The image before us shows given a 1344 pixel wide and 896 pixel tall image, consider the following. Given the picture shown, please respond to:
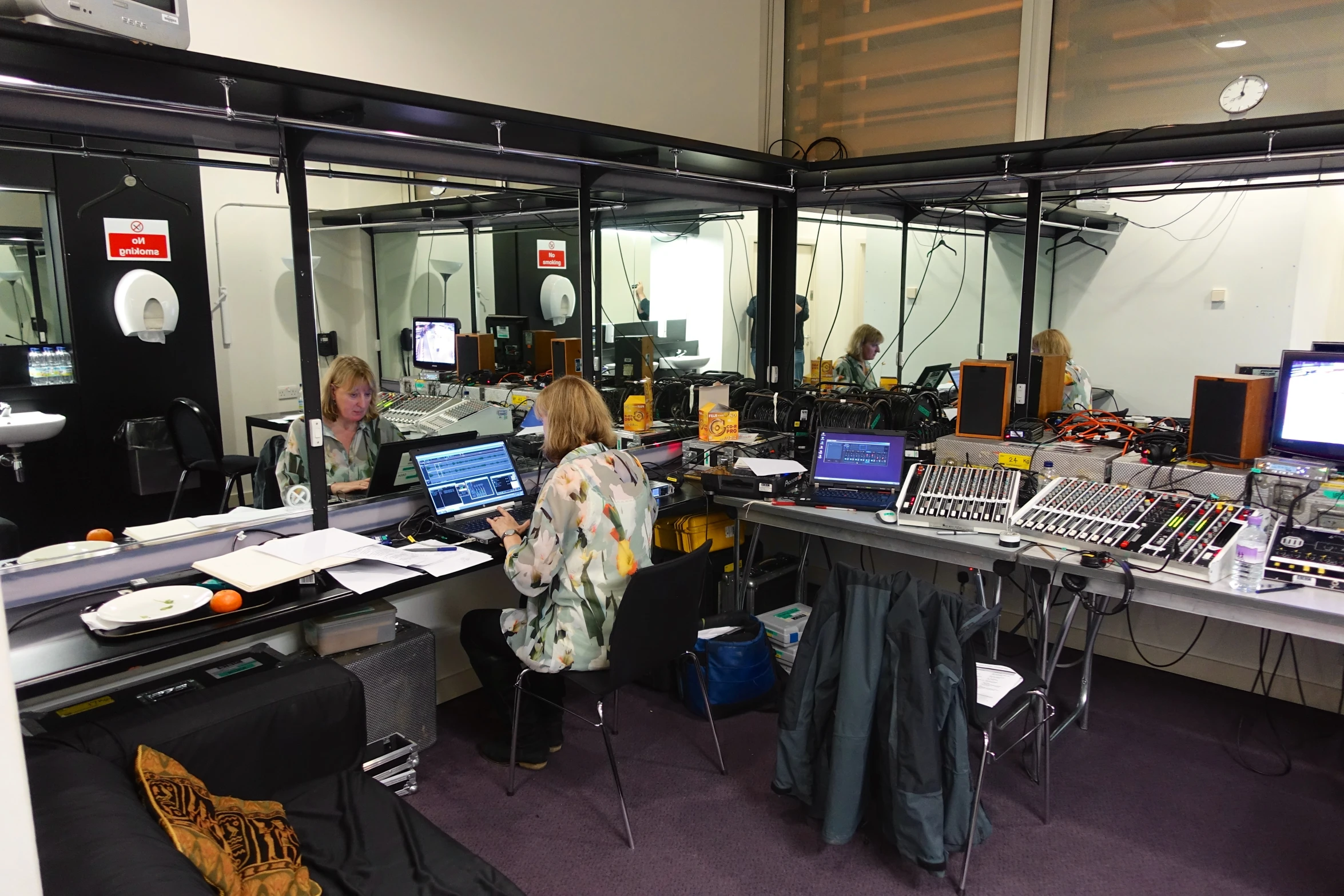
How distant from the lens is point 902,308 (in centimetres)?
629

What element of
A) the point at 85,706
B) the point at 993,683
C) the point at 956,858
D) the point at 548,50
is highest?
the point at 548,50

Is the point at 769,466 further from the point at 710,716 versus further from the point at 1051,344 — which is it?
the point at 1051,344

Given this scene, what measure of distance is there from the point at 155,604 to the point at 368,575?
1.75 feet

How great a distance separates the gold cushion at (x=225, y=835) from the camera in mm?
1477

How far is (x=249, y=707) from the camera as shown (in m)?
1.98

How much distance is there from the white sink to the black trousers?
65.9 inches

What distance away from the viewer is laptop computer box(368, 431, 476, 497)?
116 inches

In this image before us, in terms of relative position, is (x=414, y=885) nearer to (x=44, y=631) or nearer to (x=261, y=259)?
(x=44, y=631)

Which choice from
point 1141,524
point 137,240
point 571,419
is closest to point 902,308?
point 1141,524

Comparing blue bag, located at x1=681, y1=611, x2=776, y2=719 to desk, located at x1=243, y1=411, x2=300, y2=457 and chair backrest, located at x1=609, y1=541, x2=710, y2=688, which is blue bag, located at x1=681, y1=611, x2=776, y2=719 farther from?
desk, located at x1=243, y1=411, x2=300, y2=457

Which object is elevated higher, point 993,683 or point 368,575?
point 368,575

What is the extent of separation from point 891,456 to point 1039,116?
5.97 ft

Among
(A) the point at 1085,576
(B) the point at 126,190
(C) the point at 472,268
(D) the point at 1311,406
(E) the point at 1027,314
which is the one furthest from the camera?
(C) the point at 472,268

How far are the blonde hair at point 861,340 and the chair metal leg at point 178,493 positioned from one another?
157 inches
